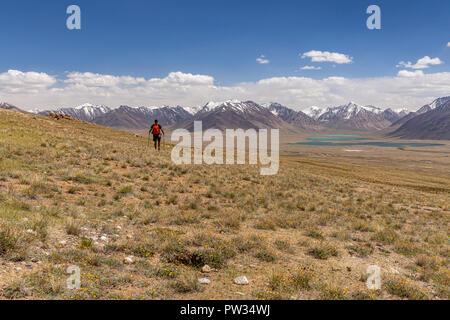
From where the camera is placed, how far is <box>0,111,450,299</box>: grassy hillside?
5898mm

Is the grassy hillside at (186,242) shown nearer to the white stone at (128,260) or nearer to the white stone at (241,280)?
the white stone at (128,260)

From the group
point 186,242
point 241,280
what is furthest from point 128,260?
point 241,280

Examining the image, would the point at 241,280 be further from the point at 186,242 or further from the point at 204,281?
the point at 186,242

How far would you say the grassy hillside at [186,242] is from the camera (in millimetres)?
5898

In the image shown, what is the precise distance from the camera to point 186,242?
834cm

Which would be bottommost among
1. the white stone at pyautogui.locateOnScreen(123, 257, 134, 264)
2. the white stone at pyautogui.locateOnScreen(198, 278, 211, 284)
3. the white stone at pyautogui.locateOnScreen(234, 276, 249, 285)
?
the white stone at pyautogui.locateOnScreen(234, 276, 249, 285)

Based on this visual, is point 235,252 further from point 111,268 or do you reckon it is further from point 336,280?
point 111,268

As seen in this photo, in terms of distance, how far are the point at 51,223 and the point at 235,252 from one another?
5.59 metres

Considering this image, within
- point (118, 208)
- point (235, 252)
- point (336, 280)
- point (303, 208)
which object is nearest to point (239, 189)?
point (303, 208)

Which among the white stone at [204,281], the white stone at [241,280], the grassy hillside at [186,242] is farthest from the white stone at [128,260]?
the white stone at [241,280]

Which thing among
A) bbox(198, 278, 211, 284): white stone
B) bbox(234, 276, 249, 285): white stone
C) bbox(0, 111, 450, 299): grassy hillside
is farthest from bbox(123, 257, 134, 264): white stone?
bbox(234, 276, 249, 285): white stone

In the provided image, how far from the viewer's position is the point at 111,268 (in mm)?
6402

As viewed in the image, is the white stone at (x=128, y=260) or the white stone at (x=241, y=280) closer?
the white stone at (x=241, y=280)

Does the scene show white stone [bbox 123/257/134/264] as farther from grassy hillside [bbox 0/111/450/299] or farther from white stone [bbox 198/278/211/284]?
white stone [bbox 198/278/211/284]
